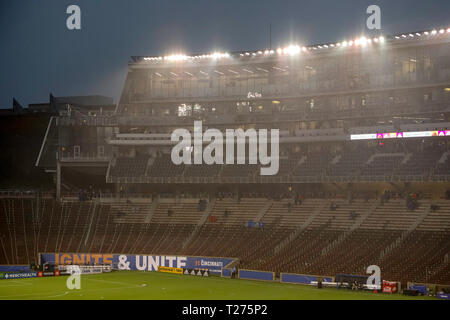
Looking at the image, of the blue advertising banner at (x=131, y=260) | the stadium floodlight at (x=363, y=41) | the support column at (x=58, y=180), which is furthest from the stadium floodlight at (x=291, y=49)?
the support column at (x=58, y=180)

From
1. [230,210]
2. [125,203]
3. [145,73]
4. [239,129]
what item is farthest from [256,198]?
[145,73]

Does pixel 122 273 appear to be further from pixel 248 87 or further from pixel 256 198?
pixel 248 87

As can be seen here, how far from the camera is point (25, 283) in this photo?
52562mm

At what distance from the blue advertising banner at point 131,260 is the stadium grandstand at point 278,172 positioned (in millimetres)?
1661

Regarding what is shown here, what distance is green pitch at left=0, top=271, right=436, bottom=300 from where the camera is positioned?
44.6 meters

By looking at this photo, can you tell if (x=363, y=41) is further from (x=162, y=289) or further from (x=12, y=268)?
(x=12, y=268)

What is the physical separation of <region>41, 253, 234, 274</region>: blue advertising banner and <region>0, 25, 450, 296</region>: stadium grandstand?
5.45 ft

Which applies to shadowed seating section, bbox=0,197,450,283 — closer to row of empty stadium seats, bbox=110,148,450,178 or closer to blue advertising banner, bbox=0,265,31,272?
blue advertising banner, bbox=0,265,31,272

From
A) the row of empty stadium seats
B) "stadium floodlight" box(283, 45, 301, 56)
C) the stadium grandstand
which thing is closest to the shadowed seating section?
the stadium grandstand

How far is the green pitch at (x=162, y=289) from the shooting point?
44625mm

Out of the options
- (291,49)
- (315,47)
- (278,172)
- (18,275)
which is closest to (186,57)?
(291,49)

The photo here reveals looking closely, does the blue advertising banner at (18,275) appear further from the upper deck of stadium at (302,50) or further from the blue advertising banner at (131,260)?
the upper deck of stadium at (302,50)
